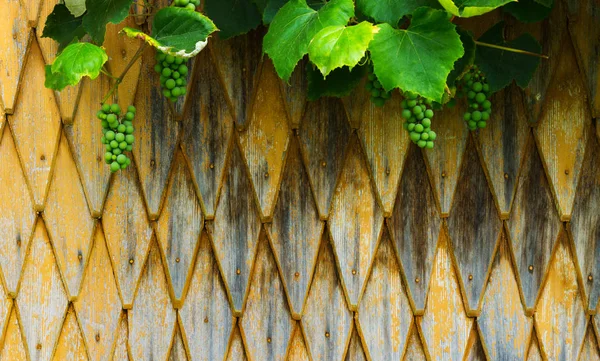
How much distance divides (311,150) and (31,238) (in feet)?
1.97

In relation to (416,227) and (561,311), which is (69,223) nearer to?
(416,227)

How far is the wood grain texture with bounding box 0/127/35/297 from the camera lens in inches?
53.7

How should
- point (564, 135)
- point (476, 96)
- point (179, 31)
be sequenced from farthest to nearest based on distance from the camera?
point (564, 135)
point (476, 96)
point (179, 31)

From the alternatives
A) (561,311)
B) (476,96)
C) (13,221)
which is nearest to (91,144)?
(13,221)

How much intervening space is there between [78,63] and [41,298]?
55cm

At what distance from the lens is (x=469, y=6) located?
1.06 metres

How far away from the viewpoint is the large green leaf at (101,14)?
1.12m

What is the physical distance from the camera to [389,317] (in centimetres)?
137

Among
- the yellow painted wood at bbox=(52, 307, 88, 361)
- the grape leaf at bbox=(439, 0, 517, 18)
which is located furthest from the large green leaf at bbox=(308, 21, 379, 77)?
the yellow painted wood at bbox=(52, 307, 88, 361)

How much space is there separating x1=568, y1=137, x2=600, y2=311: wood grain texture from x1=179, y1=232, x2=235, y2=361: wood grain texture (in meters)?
0.72

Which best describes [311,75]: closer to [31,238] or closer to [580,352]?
[31,238]

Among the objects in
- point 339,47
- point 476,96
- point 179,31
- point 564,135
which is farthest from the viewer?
point 564,135

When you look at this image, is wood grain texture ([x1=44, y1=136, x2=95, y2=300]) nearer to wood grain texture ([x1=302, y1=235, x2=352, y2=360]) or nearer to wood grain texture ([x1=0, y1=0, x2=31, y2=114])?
wood grain texture ([x1=0, y1=0, x2=31, y2=114])

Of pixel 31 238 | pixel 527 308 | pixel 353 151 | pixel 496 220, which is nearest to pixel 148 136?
pixel 31 238
